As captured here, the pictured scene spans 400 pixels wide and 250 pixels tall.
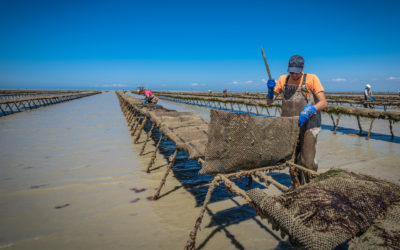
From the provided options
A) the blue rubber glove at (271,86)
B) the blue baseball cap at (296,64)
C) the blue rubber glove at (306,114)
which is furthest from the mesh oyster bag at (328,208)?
the blue rubber glove at (271,86)

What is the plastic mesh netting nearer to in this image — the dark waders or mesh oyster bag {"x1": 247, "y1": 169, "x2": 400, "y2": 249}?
mesh oyster bag {"x1": 247, "y1": 169, "x2": 400, "y2": 249}

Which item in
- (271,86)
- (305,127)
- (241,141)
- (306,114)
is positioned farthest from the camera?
(271,86)

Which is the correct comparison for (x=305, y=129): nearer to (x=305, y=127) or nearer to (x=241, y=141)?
(x=305, y=127)

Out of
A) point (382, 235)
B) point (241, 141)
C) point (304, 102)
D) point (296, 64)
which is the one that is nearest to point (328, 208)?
point (382, 235)

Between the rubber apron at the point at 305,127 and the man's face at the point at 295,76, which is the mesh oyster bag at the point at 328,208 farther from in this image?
the man's face at the point at 295,76

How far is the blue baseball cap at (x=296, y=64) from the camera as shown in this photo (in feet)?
9.87

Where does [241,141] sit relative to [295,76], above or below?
below

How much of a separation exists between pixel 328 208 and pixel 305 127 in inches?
66.3

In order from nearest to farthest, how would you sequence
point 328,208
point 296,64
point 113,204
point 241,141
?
point 328,208 → point 241,141 → point 296,64 → point 113,204

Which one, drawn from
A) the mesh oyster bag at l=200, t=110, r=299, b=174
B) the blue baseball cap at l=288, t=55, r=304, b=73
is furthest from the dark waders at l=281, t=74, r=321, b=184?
the mesh oyster bag at l=200, t=110, r=299, b=174

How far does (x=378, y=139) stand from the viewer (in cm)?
859

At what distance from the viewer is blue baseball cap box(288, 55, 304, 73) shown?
9.87 feet

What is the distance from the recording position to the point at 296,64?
3.02 m

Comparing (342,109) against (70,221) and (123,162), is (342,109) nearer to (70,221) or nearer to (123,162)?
(123,162)
